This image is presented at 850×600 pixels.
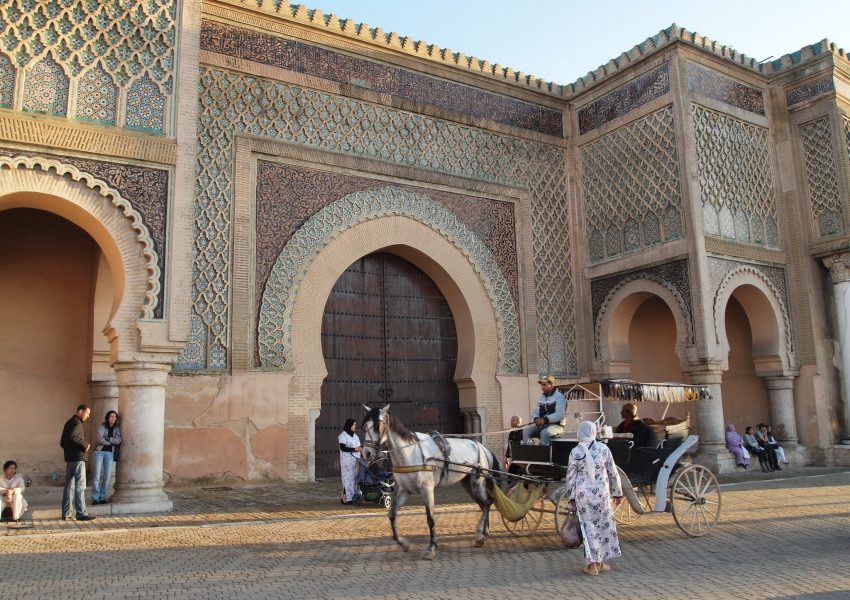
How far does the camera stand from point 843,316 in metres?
10.8

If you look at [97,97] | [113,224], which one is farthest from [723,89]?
[113,224]

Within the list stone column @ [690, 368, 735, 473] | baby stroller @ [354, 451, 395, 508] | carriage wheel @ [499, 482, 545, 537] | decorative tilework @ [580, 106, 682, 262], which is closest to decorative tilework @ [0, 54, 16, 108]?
baby stroller @ [354, 451, 395, 508]

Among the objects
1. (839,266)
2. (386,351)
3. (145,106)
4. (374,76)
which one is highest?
(374,76)

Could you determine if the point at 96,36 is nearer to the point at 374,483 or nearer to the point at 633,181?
the point at 374,483

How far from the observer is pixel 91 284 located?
28.9ft

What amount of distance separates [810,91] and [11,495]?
12.0m

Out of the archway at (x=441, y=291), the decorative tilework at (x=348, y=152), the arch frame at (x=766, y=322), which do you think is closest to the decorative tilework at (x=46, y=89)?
the decorative tilework at (x=348, y=152)

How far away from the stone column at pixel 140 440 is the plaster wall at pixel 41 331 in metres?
2.05

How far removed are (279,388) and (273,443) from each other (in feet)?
2.12

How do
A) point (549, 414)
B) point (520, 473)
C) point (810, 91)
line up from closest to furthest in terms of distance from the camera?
point (520, 473)
point (549, 414)
point (810, 91)

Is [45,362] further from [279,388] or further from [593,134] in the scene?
[593,134]

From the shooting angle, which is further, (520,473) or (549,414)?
(549,414)

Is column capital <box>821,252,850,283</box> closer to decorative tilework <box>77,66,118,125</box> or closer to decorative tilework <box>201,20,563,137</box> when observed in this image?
decorative tilework <box>201,20,563,137</box>

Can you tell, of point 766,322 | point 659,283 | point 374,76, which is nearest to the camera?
point 374,76
